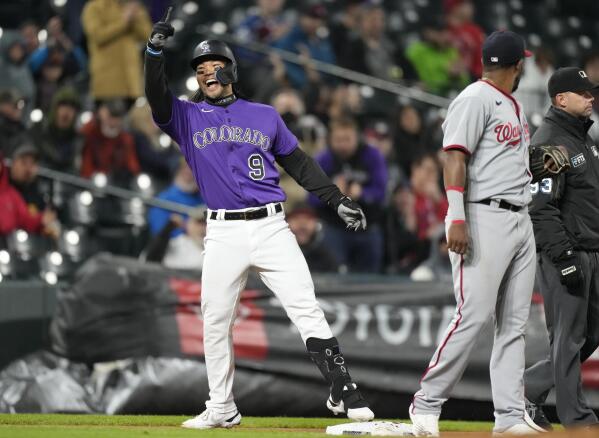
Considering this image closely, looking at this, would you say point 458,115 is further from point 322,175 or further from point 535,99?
point 535,99

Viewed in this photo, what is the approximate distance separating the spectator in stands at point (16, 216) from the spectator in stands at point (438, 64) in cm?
574

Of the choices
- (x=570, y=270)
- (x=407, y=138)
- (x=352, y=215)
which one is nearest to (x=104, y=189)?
(x=407, y=138)

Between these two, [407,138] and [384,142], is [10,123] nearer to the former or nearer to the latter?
[384,142]

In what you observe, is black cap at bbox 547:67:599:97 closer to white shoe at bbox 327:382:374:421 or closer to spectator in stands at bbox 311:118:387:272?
white shoe at bbox 327:382:374:421

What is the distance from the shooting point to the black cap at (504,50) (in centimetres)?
564

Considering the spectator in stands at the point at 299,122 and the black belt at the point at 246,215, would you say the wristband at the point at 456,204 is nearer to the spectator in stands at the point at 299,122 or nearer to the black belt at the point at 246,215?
the black belt at the point at 246,215

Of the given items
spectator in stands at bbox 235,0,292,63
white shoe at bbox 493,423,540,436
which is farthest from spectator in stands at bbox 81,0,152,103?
white shoe at bbox 493,423,540,436

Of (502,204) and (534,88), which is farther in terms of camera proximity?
(534,88)

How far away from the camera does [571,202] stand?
6238 millimetres

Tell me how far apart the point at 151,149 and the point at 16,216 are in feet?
5.84

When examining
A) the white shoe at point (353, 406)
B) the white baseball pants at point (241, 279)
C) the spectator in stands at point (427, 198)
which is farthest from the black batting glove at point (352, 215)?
the spectator in stands at point (427, 198)

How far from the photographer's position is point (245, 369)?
7.88 meters

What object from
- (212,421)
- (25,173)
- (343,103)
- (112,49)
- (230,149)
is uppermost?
(112,49)

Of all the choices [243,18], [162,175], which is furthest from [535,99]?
[162,175]
